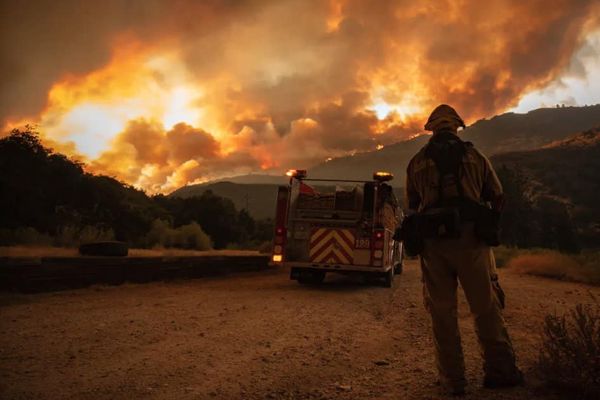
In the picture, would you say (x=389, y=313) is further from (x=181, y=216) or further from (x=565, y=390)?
(x=181, y=216)

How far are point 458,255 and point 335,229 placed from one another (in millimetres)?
7298

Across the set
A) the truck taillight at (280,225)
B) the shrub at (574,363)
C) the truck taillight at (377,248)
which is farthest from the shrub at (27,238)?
the shrub at (574,363)

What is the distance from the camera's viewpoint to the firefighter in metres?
3.54

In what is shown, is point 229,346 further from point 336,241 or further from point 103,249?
point 103,249

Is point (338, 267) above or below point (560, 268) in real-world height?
below

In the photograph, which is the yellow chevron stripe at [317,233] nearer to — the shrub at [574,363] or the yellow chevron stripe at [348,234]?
the yellow chevron stripe at [348,234]

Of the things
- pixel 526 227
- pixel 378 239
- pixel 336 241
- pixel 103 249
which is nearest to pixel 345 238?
pixel 336 241

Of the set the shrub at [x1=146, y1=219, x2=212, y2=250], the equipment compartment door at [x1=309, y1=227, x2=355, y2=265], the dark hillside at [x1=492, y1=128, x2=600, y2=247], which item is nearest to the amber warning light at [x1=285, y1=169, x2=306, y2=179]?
the equipment compartment door at [x1=309, y1=227, x2=355, y2=265]

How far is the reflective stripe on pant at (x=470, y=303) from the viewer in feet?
11.6

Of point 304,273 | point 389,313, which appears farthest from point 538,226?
point 389,313

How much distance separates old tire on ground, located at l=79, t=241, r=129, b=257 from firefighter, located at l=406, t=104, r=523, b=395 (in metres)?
9.53

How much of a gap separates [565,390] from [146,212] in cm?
2556

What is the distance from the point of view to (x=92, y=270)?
31.5ft

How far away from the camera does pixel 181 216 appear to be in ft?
104
